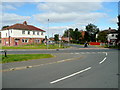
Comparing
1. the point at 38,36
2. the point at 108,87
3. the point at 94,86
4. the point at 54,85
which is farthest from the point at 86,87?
the point at 38,36

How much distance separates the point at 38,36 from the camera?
56.2m

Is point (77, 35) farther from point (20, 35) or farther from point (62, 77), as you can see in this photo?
point (62, 77)

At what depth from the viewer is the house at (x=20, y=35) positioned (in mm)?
49469

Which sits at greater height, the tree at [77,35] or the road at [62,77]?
the tree at [77,35]

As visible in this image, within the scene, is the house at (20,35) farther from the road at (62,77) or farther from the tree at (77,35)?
the road at (62,77)

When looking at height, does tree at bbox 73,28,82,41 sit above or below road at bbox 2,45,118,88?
above

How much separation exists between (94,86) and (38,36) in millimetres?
51126

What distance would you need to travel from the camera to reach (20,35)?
50.9m

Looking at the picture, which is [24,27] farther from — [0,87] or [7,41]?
[0,87]

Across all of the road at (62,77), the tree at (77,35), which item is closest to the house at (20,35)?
the tree at (77,35)

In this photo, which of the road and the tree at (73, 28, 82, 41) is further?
the tree at (73, 28, 82, 41)

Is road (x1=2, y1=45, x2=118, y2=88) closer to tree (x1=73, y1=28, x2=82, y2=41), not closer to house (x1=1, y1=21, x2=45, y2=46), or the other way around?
house (x1=1, y1=21, x2=45, y2=46)

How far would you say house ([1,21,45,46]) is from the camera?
162ft

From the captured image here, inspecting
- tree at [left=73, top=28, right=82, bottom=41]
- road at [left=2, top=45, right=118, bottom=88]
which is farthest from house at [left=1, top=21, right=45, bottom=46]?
road at [left=2, top=45, right=118, bottom=88]
